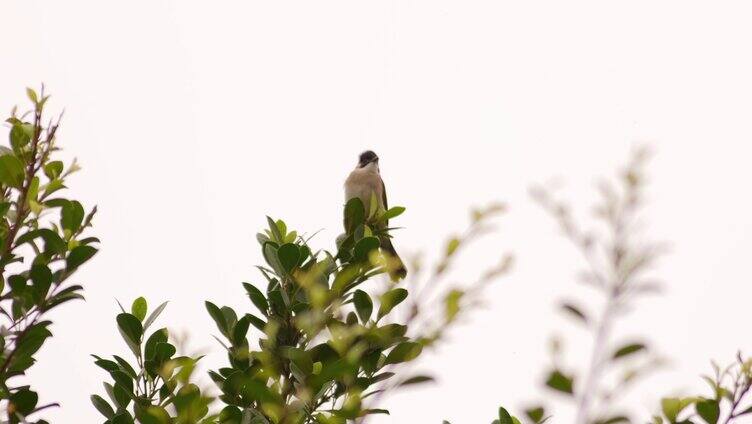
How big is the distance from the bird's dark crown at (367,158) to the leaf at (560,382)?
7.74 metres

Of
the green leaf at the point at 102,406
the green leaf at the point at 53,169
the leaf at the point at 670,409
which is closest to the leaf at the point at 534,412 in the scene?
the leaf at the point at 670,409

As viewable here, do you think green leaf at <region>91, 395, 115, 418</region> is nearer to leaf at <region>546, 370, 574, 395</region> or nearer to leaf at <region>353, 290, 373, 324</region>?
leaf at <region>353, 290, 373, 324</region>

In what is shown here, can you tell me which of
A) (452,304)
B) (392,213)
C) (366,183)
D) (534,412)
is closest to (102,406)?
(392,213)

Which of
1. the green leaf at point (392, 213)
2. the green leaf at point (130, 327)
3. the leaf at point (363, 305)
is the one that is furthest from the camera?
the green leaf at point (392, 213)

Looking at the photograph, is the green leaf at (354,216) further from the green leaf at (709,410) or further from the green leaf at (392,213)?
the green leaf at (709,410)

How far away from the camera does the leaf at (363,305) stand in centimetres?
318

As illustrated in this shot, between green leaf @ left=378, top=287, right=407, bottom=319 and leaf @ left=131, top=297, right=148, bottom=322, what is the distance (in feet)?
3.40

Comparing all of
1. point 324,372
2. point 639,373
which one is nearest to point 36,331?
point 324,372

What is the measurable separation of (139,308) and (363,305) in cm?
94

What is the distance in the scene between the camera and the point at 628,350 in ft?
5.84

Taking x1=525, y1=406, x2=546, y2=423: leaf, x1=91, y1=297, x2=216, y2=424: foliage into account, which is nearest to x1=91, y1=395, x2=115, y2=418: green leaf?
x1=91, y1=297, x2=216, y2=424: foliage

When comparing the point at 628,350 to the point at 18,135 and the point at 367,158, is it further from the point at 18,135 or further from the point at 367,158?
the point at 367,158

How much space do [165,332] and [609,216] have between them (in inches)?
87.7

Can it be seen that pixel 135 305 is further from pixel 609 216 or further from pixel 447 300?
pixel 609 216
